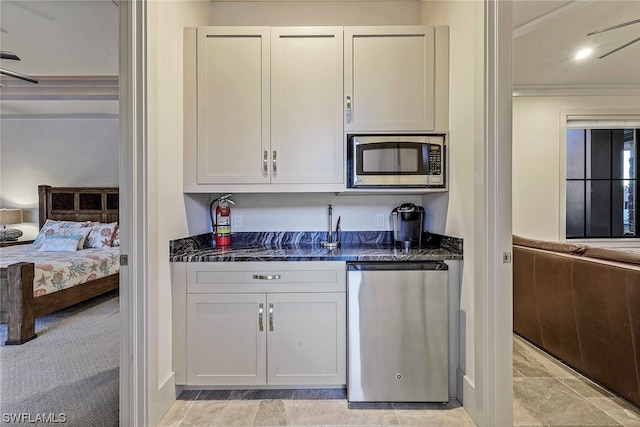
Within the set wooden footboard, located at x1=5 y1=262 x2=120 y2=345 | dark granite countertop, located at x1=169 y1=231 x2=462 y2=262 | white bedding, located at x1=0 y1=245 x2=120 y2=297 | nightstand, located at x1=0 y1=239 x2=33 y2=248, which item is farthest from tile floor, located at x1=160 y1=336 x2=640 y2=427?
nightstand, located at x1=0 y1=239 x2=33 y2=248

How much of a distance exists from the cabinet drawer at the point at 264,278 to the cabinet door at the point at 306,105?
58 centimetres

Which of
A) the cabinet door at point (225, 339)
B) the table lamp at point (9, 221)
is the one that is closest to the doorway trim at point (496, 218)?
the cabinet door at point (225, 339)

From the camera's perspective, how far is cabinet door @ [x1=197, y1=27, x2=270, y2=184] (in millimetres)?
2016

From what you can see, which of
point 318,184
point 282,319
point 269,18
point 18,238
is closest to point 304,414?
point 282,319

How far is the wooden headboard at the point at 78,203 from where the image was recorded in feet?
15.9

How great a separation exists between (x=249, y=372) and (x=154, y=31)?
6.37 feet

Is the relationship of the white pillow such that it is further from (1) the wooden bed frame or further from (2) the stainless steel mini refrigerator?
(2) the stainless steel mini refrigerator

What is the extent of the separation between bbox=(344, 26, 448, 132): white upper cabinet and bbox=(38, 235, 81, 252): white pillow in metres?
4.16

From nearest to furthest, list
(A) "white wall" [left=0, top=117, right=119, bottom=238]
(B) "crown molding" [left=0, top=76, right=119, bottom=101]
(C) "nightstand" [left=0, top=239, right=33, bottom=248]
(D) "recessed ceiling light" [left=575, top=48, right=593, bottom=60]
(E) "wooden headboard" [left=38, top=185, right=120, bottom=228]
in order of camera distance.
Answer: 1. (D) "recessed ceiling light" [left=575, top=48, right=593, bottom=60]
2. (B) "crown molding" [left=0, top=76, right=119, bottom=101]
3. (C) "nightstand" [left=0, top=239, right=33, bottom=248]
4. (E) "wooden headboard" [left=38, top=185, right=120, bottom=228]
5. (A) "white wall" [left=0, top=117, right=119, bottom=238]

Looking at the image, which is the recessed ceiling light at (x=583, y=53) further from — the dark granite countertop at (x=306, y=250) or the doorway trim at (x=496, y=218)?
the dark granite countertop at (x=306, y=250)

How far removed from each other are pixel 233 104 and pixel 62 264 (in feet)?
9.03

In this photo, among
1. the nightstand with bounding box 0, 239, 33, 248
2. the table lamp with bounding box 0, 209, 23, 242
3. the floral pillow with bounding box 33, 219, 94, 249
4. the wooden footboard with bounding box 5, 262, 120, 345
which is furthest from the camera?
the table lamp with bounding box 0, 209, 23, 242

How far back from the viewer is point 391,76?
2018 mm

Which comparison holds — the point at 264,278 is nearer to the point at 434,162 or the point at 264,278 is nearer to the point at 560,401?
the point at 434,162
